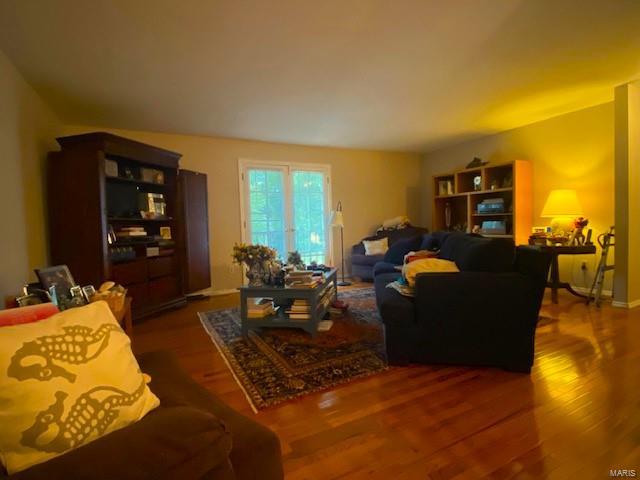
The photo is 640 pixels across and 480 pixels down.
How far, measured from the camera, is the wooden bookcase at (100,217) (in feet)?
9.67

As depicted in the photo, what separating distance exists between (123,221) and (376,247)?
3570 millimetres

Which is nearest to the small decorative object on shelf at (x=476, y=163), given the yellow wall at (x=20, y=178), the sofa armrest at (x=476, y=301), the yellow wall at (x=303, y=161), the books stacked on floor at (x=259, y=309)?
the yellow wall at (x=303, y=161)

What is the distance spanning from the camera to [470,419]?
160 centimetres

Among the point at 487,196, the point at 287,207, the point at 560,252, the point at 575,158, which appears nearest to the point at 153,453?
the point at 560,252

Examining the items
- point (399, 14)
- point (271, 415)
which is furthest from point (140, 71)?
point (271, 415)

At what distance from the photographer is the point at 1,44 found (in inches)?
83.4

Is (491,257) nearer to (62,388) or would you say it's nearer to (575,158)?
(62,388)

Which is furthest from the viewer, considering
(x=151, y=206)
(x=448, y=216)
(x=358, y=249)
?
(x=448, y=216)

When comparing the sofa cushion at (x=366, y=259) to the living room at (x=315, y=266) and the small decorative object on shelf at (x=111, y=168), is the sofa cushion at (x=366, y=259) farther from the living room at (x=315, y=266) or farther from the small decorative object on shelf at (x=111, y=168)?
the small decorative object on shelf at (x=111, y=168)

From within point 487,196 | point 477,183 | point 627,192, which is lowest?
point 627,192

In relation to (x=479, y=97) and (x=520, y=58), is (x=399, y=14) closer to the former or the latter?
(x=520, y=58)

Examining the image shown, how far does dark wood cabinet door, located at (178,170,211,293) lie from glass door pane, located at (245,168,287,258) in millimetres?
737

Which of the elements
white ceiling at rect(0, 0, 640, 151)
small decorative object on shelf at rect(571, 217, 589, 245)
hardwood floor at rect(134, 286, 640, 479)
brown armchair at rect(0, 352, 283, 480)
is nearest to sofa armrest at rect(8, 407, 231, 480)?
brown armchair at rect(0, 352, 283, 480)

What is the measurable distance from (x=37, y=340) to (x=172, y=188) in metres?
3.47
